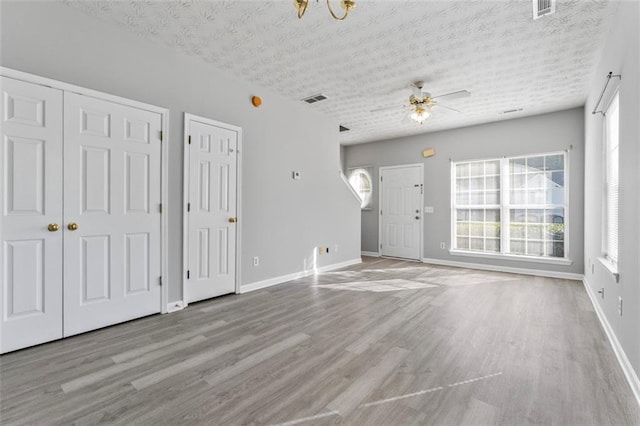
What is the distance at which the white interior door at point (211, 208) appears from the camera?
360 centimetres

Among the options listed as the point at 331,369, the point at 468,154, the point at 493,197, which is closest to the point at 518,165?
the point at 493,197

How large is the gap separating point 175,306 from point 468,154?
579 cm

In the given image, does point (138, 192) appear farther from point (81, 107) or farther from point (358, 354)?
point (358, 354)

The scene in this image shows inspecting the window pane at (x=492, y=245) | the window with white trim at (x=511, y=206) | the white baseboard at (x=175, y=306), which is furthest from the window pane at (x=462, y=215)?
the white baseboard at (x=175, y=306)

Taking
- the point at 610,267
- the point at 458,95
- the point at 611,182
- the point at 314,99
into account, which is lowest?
the point at 610,267

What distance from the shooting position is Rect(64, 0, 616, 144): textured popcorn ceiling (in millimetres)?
2707

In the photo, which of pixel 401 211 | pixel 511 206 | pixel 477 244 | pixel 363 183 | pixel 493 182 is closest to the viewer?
pixel 511 206

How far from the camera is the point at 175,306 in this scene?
→ 3414 millimetres

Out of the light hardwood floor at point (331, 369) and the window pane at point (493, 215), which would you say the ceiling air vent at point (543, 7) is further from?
the window pane at point (493, 215)

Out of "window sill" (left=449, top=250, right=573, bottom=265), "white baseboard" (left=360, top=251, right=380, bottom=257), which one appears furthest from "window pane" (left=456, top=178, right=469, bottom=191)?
"white baseboard" (left=360, top=251, right=380, bottom=257)

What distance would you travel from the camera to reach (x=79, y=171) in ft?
8.94

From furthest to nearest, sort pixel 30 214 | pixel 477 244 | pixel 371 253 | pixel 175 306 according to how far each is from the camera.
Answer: pixel 371 253 < pixel 477 244 < pixel 175 306 < pixel 30 214

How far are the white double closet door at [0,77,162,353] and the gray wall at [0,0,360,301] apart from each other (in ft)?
0.78

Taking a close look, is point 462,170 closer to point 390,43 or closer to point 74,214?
point 390,43
